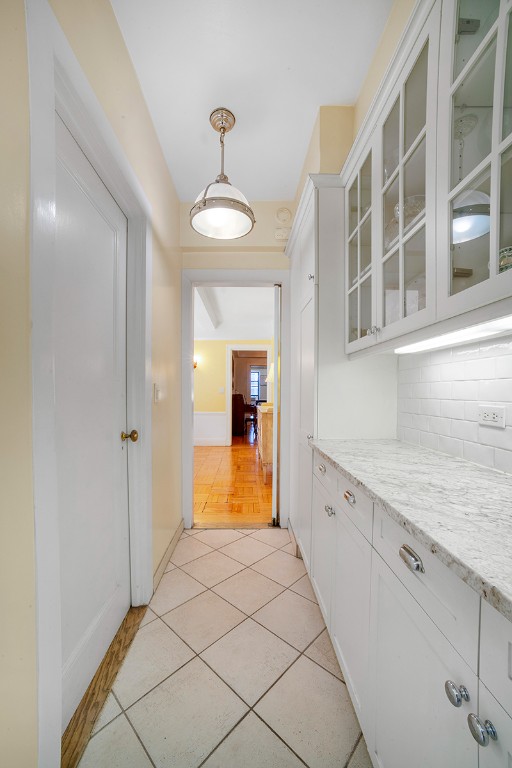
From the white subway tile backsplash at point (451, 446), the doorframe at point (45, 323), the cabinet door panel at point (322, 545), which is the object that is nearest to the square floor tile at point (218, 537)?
the cabinet door panel at point (322, 545)

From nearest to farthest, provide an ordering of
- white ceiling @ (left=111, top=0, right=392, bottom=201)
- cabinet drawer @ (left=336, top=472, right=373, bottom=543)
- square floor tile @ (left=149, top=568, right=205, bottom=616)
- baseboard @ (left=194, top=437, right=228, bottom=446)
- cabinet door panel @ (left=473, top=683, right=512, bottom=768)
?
cabinet door panel @ (left=473, top=683, right=512, bottom=768), cabinet drawer @ (left=336, top=472, right=373, bottom=543), white ceiling @ (left=111, top=0, right=392, bottom=201), square floor tile @ (left=149, top=568, right=205, bottom=616), baseboard @ (left=194, top=437, right=228, bottom=446)

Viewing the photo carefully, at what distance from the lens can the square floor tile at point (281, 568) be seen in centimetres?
182

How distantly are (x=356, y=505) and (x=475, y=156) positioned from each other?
39.6 inches

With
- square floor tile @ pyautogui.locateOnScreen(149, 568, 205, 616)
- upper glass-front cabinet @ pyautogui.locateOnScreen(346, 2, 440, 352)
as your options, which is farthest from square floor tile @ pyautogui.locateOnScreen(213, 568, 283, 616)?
upper glass-front cabinet @ pyautogui.locateOnScreen(346, 2, 440, 352)

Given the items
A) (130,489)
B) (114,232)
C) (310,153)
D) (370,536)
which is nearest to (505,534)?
(370,536)

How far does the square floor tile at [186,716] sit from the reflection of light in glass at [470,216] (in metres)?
1.68

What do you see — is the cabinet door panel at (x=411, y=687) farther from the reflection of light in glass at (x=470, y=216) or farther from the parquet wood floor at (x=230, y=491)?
the parquet wood floor at (x=230, y=491)

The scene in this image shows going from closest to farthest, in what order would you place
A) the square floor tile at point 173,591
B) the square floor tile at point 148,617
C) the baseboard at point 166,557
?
the square floor tile at point 148,617 → the square floor tile at point 173,591 → the baseboard at point 166,557

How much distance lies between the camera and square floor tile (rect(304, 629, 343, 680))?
1228 mm

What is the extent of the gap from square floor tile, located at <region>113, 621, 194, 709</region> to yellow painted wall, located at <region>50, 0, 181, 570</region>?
386 millimetres

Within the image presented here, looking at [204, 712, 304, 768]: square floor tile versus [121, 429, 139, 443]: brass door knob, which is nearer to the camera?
[204, 712, 304, 768]: square floor tile

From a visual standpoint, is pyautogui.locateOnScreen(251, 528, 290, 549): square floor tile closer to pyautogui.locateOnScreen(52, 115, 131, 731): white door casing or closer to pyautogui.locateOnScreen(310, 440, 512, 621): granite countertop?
pyautogui.locateOnScreen(52, 115, 131, 731): white door casing

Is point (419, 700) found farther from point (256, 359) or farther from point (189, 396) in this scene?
point (256, 359)

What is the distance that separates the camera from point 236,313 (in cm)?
517
